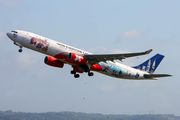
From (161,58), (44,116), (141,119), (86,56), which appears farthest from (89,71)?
(44,116)

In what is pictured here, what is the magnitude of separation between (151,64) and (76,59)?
2045 cm

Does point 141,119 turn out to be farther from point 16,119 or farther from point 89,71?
point 89,71

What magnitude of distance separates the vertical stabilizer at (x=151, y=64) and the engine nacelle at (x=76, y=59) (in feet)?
49.7

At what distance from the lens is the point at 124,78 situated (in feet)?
177

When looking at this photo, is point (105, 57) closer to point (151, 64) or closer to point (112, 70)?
point (112, 70)

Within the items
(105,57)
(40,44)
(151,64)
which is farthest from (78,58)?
(151,64)

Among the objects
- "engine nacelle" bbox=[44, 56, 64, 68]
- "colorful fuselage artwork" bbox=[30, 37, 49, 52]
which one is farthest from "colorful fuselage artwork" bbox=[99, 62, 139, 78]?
"colorful fuselage artwork" bbox=[30, 37, 49, 52]

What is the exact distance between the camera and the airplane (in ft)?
144

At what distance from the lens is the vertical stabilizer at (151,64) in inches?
2282

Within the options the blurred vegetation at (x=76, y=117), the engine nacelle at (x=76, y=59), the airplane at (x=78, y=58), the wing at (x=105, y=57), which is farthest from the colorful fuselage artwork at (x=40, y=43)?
the blurred vegetation at (x=76, y=117)

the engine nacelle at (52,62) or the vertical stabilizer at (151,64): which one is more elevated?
the vertical stabilizer at (151,64)

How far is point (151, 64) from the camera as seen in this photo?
59.1 metres

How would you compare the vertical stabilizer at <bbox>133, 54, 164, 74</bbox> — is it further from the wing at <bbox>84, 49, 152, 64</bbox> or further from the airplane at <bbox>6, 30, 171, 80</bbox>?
the wing at <bbox>84, 49, 152, 64</bbox>

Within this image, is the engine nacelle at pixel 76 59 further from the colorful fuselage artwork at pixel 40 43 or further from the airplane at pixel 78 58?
the colorful fuselage artwork at pixel 40 43
